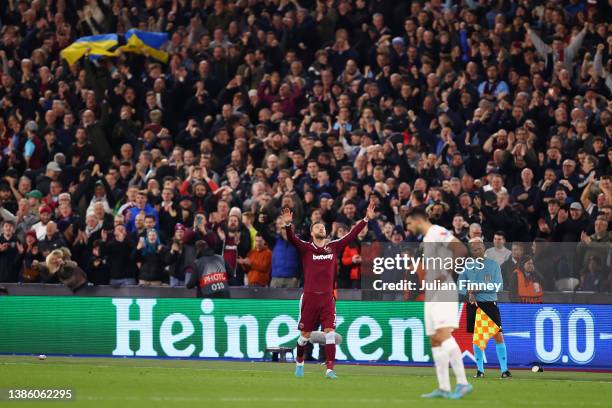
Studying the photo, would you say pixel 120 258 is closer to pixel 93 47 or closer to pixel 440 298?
pixel 93 47

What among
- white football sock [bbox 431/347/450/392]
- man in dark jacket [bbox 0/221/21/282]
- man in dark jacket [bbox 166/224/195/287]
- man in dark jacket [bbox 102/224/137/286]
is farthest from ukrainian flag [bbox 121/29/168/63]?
white football sock [bbox 431/347/450/392]

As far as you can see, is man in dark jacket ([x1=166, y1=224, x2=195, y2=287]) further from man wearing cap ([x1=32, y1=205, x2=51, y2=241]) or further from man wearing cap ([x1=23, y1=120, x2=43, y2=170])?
man wearing cap ([x1=23, y1=120, x2=43, y2=170])

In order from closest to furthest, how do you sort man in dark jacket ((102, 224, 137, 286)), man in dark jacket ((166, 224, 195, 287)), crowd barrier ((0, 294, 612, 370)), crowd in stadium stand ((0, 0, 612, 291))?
crowd barrier ((0, 294, 612, 370))
crowd in stadium stand ((0, 0, 612, 291))
man in dark jacket ((166, 224, 195, 287))
man in dark jacket ((102, 224, 137, 286))

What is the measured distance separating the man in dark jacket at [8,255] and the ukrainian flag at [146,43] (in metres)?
7.08

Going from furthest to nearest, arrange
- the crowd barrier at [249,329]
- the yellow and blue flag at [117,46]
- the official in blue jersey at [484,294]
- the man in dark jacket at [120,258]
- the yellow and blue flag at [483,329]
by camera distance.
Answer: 1. the yellow and blue flag at [117,46]
2. the man in dark jacket at [120,258]
3. the crowd barrier at [249,329]
4. the yellow and blue flag at [483,329]
5. the official in blue jersey at [484,294]

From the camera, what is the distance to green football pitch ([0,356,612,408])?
14.7 metres

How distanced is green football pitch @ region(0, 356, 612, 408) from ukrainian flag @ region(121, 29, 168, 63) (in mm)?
10054

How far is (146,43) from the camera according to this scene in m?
30.4

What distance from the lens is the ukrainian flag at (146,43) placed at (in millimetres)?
30111

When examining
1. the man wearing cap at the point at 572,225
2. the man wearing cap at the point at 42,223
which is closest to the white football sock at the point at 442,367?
the man wearing cap at the point at 572,225

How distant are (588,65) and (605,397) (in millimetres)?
11112

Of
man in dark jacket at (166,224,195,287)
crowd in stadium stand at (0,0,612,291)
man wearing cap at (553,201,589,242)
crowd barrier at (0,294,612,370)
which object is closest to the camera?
crowd barrier at (0,294,612,370)

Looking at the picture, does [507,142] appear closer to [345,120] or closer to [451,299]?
[345,120]

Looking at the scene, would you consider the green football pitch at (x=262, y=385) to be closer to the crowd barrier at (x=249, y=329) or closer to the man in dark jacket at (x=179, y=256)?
the crowd barrier at (x=249, y=329)
